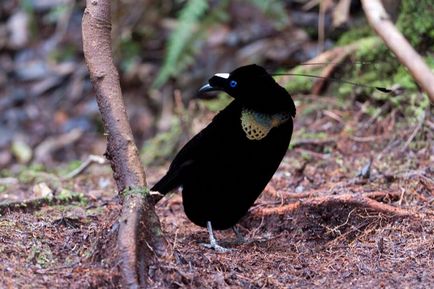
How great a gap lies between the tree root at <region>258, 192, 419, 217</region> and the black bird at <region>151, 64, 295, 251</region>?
0.28m

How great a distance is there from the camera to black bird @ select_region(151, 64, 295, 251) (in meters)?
3.18

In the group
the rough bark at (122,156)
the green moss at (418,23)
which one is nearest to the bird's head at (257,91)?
the rough bark at (122,156)

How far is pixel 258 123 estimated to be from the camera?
3.17 metres

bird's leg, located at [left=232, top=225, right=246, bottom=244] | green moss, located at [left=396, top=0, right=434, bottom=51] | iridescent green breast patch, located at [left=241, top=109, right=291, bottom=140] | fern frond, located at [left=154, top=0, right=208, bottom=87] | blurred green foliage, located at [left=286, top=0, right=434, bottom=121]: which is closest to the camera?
iridescent green breast patch, located at [left=241, top=109, right=291, bottom=140]

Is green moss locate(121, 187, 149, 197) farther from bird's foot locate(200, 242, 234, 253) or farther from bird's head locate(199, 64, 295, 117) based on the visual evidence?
bird's head locate(199, 64, 295, 117)

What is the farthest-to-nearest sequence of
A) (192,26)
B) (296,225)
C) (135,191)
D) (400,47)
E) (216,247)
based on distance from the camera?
(192,26)
(296,225)
(216,247)
(400,47)
(135,191)

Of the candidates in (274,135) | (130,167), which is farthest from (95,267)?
(274,135)

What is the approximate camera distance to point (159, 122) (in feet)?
24.5

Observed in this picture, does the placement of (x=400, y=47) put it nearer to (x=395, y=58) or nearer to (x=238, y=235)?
(x=238, y=235)

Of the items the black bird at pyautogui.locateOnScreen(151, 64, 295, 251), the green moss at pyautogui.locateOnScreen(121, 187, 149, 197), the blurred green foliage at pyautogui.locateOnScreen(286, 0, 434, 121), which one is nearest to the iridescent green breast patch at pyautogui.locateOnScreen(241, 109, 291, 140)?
the black bird at pyautogui.locateOnScreen(151, 64, 295, 251)

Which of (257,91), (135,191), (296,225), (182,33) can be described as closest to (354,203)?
(296,225)

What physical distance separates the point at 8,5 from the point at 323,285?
740 cm

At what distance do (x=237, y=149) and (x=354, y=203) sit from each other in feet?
2.14

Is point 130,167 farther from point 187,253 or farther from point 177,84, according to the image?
point 177,84
